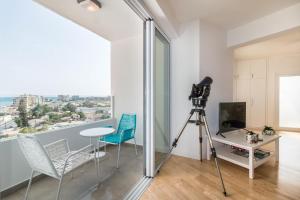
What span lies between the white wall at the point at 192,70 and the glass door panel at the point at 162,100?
12 centimetres

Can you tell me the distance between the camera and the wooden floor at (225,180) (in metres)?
1.77

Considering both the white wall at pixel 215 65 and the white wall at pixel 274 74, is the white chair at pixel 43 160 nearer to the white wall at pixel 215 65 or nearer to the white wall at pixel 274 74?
the white wall at pixel 215 65

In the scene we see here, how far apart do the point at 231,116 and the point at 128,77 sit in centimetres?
226

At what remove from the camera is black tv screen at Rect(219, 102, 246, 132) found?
8.89 ft

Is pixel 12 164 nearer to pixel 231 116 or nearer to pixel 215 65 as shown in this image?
pixel 231 116

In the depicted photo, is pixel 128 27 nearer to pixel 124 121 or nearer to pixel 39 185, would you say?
pixel 124 121

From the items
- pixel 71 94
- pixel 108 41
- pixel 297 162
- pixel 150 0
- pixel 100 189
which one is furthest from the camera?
pixel 108 41

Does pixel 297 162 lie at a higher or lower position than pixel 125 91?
lower

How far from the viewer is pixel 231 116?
9.32 ft

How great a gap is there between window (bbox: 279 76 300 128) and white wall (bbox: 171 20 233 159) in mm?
3497

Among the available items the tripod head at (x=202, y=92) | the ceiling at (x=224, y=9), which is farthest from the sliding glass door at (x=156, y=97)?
the tripod head at (x=202, y=92)

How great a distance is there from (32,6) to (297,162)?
460 cm

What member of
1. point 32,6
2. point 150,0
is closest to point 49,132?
point 32,6

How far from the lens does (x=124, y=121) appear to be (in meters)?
3.15
